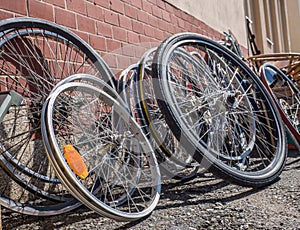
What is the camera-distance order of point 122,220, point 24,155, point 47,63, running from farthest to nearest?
point 47,63, point 24,155, point 122,220

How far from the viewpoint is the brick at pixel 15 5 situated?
1.79 m

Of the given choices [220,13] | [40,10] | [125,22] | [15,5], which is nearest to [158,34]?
[125,22]

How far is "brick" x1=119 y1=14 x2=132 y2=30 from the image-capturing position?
2.74m

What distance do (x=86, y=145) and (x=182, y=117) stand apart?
1.55ft

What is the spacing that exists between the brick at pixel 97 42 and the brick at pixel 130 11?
1.41 feet

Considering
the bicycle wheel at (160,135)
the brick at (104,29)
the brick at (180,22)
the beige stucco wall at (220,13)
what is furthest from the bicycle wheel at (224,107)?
the beige stucco wall at (220,13)

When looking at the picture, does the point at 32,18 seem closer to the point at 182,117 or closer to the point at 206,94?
the point at 182,117

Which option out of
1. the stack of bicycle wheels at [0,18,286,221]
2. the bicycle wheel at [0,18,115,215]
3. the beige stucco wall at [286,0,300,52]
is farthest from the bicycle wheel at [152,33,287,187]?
the beige stucco wall at [286,0,300,52]

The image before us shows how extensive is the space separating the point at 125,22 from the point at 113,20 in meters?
0.16

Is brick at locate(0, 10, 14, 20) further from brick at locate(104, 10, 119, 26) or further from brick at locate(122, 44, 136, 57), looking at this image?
brick at locate(122, 44, 136, 57)

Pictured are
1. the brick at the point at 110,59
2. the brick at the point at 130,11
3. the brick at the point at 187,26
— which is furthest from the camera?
the brick at the point at 187,26

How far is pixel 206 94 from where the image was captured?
2.27 meters

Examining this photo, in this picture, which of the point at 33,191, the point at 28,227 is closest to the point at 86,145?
the point at 33,191

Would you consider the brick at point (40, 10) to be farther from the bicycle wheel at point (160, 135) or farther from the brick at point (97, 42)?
the bicycle wheel at point (160, 135)
